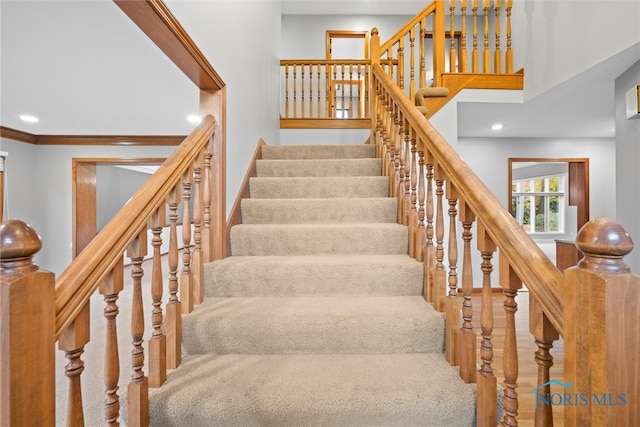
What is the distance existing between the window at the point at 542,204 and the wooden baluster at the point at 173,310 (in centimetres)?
1117

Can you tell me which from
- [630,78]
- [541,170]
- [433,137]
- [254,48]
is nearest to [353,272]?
[433,137]

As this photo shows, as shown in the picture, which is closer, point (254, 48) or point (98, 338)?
point (98, 338)

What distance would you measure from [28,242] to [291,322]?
3.18 ft

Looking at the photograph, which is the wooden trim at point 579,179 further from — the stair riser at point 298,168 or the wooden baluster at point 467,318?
the wooden baluster at point 467,318

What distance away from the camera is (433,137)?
143 centimetres

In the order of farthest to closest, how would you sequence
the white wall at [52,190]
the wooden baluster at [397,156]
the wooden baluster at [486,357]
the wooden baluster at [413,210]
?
the white wall at [52,190]
the wooden baluster at [397,156]
the wooden baluster at [413,210]
the wooden baluster at [486,357]

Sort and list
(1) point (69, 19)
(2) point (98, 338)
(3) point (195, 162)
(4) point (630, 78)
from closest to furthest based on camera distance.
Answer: (3) point (195, 162) < (1) point (69, 19) < (4) point (630, 78) < (2) point (98, 338)

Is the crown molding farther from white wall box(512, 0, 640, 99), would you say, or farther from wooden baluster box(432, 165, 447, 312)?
white wall box(512, 0, 640, 99)

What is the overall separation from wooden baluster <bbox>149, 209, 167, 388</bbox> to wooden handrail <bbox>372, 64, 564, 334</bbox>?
1139mm

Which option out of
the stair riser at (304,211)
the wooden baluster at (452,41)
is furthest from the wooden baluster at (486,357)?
the wooden baluster at (452,41)

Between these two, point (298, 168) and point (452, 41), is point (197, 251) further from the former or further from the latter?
point (452, 41)

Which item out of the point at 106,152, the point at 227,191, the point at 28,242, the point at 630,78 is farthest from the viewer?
the point at 106,152

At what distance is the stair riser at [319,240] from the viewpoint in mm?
1889

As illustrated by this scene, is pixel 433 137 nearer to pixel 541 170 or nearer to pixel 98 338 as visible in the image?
pixel 98 338
